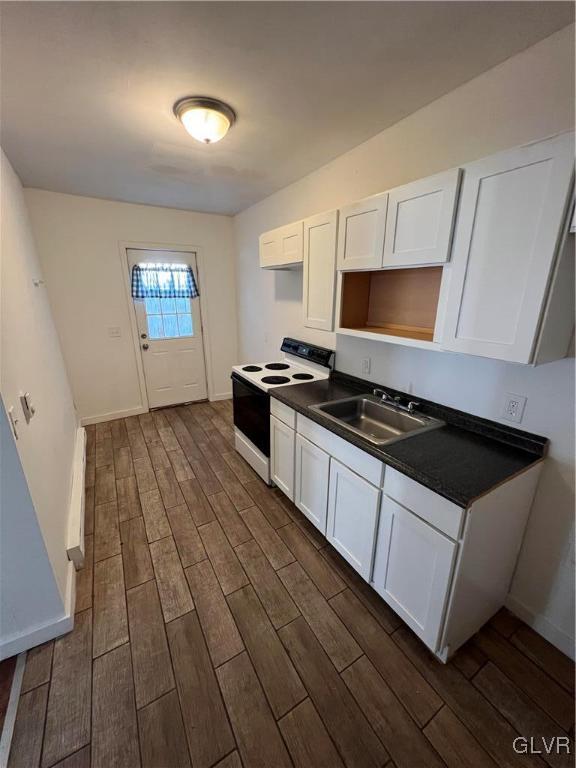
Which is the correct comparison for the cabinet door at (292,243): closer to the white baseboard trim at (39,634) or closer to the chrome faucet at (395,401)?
the chrome faucet at (395,401)

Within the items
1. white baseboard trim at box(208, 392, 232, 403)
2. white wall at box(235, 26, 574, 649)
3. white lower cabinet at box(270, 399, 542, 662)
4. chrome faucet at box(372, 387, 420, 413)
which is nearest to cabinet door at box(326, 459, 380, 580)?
white lower cabinet at box(270, 399, 542, 662)

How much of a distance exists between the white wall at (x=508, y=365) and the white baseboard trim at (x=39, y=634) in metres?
2.21

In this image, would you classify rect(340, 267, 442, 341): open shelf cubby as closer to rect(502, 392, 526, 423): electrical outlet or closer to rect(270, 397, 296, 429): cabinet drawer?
rect(502, 392, 526, 423): electrical outlet

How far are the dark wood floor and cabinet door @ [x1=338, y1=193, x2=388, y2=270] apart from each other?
1805 millimetres

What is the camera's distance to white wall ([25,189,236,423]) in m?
3.14

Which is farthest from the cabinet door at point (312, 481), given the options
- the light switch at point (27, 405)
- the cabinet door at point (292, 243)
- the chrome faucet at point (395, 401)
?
the light switch at point (27, 405)

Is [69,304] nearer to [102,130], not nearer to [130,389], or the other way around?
[130,389]

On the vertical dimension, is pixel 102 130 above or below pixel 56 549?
above

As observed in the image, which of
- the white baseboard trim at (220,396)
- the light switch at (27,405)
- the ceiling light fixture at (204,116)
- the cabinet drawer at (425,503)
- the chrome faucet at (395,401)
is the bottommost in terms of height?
the white baseboard trim at (220,396)

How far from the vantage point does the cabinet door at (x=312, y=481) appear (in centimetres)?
186

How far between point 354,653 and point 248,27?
266 cm

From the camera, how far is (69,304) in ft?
10.9

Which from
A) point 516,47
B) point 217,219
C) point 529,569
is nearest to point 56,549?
point 529,569

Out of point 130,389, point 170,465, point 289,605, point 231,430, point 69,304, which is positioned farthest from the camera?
point 130,389
